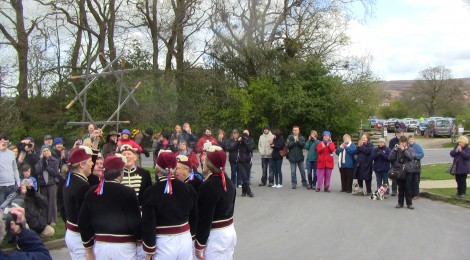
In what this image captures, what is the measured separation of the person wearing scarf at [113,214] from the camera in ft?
14.6

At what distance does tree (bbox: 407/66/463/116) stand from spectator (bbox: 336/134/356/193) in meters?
74.7

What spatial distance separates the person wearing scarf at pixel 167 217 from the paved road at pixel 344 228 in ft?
9.58

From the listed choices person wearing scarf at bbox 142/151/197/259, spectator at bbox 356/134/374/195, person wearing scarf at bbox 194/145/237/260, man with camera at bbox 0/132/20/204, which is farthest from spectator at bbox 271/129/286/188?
person wearing scarf at bbox 142/151/197/259

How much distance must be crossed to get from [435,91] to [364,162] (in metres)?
79.7

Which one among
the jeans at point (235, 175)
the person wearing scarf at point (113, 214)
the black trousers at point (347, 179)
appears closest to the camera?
the person wearing scarf at point (113, 214)

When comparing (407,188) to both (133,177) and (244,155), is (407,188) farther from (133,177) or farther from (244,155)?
(133,177)

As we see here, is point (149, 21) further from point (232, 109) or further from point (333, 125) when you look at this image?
point (333, 125)

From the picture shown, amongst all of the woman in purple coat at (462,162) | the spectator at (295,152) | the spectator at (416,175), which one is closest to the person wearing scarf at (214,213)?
the spectator at (416,175)

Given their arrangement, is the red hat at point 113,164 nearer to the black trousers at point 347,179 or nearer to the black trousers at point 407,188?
the black trousers at point 407,188

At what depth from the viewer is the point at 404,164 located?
11.5m

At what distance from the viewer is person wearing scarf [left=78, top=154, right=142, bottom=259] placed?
4441 mm

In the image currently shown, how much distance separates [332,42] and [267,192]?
76.4ft

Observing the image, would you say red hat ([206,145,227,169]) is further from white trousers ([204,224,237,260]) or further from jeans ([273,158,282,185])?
jeans ([273,158,282,185])

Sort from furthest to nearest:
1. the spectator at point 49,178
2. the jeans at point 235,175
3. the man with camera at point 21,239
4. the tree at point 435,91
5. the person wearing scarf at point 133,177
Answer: the tree at point 435,91 → the jeans at point 235,175 → the spectator at point 49,178 → the person wearing scarf at point 133,177 → the man with camera at point 21,239
